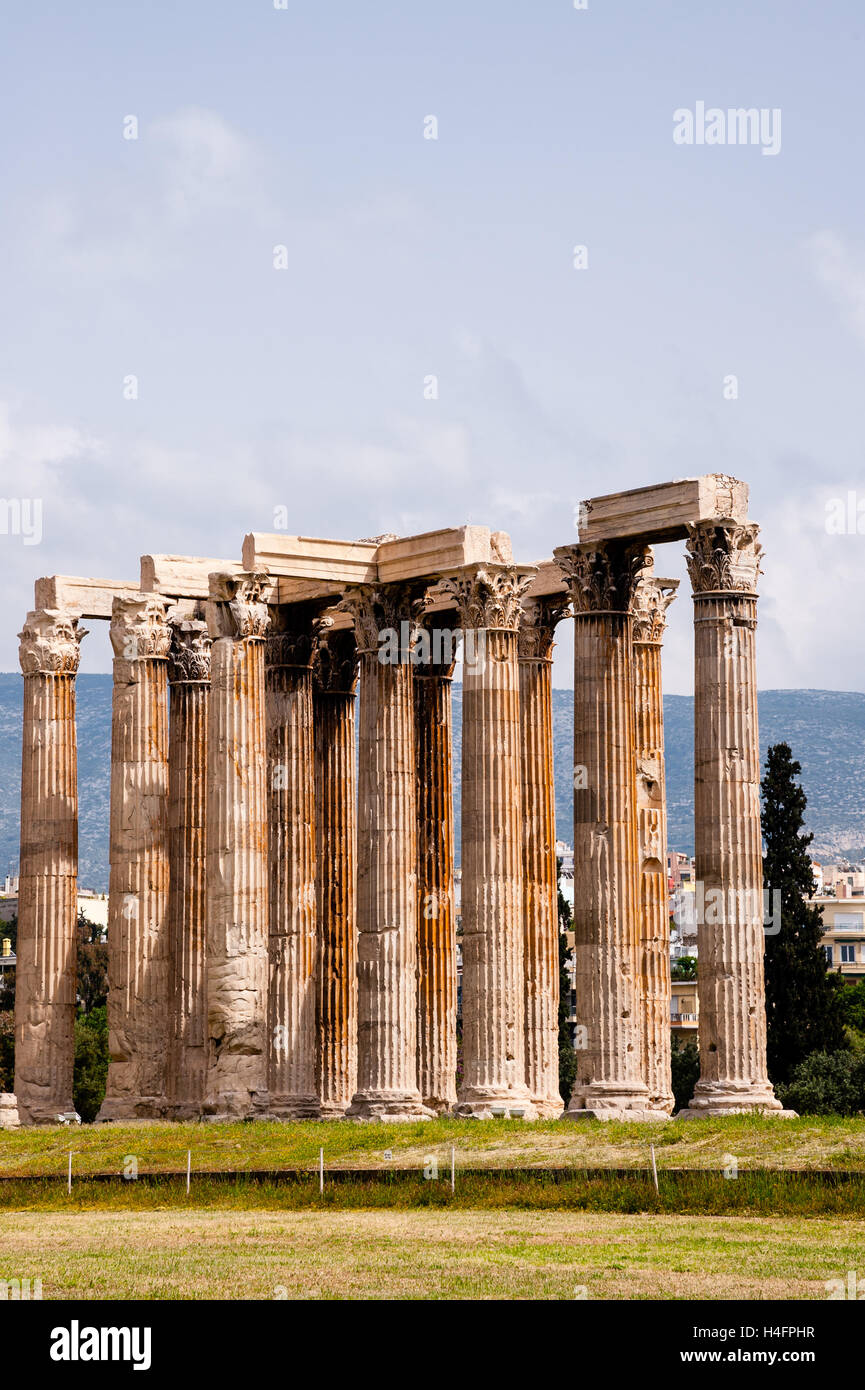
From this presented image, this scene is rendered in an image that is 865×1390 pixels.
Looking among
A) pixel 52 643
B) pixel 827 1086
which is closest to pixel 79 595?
pixel 52 643

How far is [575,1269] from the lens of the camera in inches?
1374

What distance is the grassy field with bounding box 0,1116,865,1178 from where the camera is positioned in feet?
162

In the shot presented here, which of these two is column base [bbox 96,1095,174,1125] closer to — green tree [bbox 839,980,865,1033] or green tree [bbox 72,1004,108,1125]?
green tree [bbox 72,1004,108,1125]

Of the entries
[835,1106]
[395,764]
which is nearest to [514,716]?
[395,764]

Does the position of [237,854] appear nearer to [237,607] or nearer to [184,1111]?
[237,607]

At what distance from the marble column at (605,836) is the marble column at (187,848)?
14.2 meters

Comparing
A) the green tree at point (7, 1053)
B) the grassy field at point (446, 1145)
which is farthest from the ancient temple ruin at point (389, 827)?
the green tree at point (7, 1053)

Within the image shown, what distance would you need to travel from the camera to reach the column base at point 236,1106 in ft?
212

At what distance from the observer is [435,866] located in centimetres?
7181

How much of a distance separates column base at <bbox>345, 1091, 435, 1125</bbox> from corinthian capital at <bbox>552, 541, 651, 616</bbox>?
13.6 meters

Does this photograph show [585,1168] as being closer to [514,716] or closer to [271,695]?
[514,716]

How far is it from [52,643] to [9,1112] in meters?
13.5

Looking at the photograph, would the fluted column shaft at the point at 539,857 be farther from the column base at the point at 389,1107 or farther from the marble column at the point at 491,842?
the column base at the point at 389,1107

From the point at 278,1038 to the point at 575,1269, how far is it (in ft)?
113
